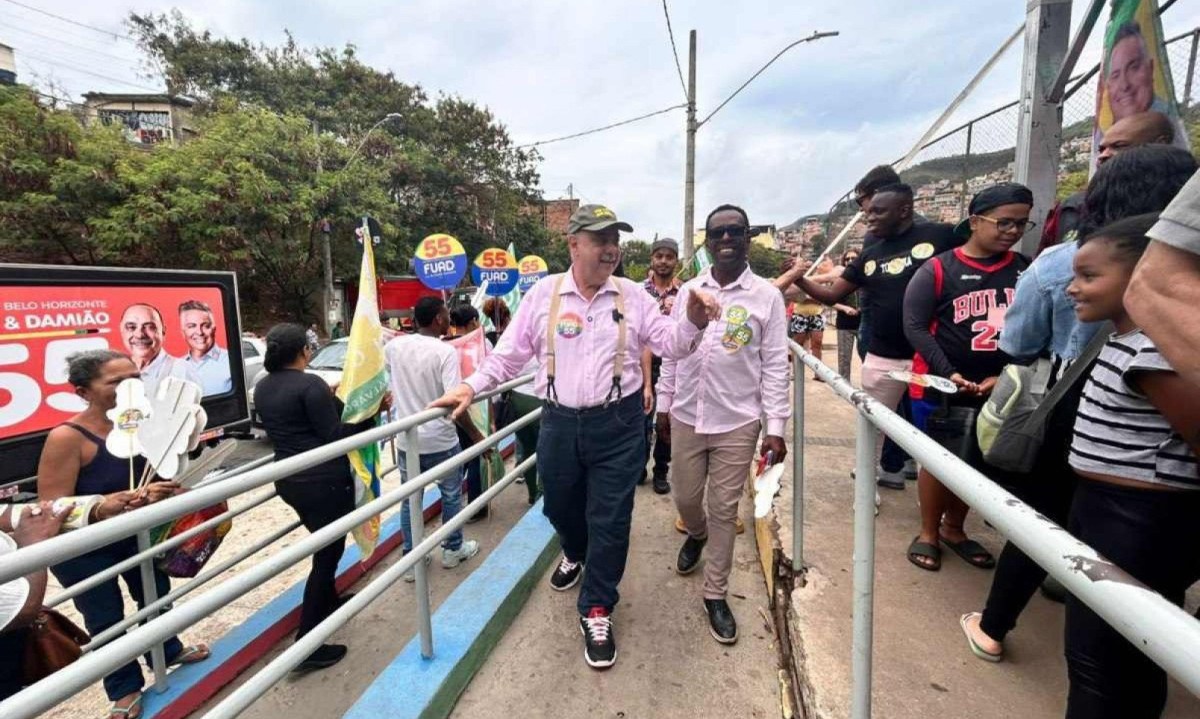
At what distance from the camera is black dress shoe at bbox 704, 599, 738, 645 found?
2453 millimetres

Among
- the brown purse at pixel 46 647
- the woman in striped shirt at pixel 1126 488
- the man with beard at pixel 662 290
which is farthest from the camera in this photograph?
the man with beard at pixel 662 290

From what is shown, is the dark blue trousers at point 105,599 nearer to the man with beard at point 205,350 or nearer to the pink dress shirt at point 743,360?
the man with beard at point 205,350

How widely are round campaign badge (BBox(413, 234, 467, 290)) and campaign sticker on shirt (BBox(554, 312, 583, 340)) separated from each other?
6.84 m

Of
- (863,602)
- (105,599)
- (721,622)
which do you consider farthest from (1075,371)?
(105,599)

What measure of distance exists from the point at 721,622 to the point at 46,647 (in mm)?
2631

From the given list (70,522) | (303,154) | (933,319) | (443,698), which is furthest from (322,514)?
(303,154)

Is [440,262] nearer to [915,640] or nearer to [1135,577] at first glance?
[915,640]

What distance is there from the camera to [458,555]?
3.84 meters

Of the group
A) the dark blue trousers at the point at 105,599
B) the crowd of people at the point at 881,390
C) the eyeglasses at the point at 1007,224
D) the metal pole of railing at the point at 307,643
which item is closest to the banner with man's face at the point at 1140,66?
the crowd of people at the point at 881,390

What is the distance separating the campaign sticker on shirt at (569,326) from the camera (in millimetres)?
2330

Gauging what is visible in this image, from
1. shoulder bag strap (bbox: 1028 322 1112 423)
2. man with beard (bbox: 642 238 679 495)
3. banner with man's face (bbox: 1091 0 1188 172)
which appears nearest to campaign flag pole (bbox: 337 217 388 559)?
man with beard (bbox: 642 238 679 495)

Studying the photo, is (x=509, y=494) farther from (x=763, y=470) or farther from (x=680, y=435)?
(x=763, y=470)

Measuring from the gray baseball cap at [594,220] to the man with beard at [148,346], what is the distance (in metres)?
3.73

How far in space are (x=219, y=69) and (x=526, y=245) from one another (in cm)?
1556
